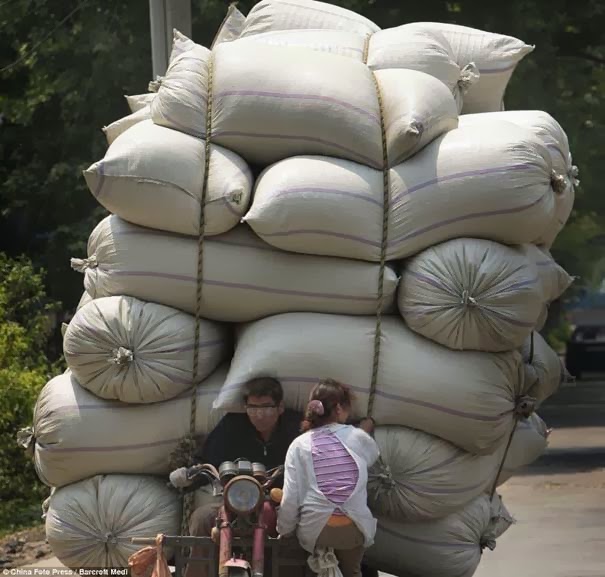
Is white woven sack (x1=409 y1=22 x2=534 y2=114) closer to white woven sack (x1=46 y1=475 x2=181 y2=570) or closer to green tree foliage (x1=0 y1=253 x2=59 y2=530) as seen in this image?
white woven sack (x1=46 y1=475 x2=181 y2=570)

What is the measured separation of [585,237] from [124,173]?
29737 millimetres

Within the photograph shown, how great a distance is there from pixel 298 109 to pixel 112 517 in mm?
1947

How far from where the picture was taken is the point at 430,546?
689 cm

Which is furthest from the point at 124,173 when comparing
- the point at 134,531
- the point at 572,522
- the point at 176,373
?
the point at 572,522

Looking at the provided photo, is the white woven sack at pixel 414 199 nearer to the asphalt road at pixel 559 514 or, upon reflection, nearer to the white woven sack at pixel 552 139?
the white woven sack at pixel 552 139

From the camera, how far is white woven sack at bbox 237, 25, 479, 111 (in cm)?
725

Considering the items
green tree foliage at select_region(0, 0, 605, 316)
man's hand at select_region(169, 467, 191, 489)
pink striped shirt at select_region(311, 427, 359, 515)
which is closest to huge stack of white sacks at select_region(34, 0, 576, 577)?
man's hand at select_region(169, 467, 191, 489)

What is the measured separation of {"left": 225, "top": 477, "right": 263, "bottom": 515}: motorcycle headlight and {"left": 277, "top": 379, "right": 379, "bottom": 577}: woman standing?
0.13m

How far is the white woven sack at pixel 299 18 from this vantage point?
787 centimetres

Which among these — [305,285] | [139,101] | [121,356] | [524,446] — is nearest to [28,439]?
[121,356]

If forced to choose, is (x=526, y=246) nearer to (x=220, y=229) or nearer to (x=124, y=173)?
(x=220, y=229)

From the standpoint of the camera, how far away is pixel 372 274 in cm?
656

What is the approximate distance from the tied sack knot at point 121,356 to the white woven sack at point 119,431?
27 cm

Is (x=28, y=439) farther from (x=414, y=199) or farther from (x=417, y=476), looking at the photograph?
(x=414, y=199)
